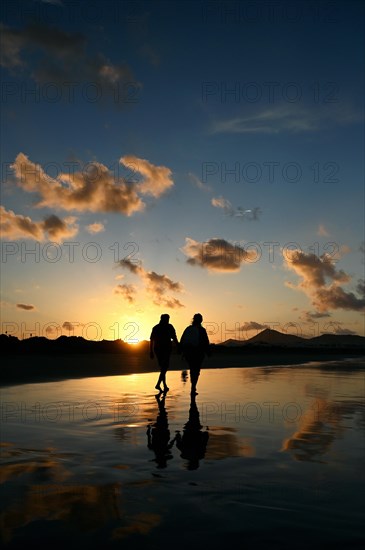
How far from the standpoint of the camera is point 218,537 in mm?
4051

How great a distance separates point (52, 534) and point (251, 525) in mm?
1539

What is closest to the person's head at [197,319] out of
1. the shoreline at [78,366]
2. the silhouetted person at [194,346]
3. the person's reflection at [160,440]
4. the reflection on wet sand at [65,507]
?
the silhouetted person at [194,346]

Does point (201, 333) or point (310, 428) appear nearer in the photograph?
point (310, 428)

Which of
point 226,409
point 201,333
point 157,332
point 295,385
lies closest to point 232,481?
point 226,409

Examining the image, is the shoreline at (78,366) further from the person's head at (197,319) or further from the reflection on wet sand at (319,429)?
the reflection on wet sand at (319,429)

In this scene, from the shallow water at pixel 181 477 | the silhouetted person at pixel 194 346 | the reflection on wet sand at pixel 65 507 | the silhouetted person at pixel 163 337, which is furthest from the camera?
the silhouetted person at pixel 163 337

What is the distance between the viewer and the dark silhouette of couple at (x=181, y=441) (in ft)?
22.3

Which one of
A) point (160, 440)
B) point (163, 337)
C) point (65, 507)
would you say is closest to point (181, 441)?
point (160, 440)

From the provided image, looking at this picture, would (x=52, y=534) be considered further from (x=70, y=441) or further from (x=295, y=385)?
(x=295, y=385)

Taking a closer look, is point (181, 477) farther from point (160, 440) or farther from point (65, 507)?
point (160, 440)

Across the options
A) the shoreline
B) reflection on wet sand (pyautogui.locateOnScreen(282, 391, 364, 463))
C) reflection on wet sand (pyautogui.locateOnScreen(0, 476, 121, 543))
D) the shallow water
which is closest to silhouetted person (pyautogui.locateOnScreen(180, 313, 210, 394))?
the shallow water

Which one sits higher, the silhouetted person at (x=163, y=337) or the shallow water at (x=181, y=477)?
the silhouetted person at (x=163, y=337)

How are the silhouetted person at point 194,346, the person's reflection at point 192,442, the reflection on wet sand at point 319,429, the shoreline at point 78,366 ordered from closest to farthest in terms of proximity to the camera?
the person's reflection at point 192,442, the reflection on wet sand at point 319,429, the silhouetted person at point 194,346, the shoreline at point 78,366

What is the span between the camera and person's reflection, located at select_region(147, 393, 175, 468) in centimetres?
679
